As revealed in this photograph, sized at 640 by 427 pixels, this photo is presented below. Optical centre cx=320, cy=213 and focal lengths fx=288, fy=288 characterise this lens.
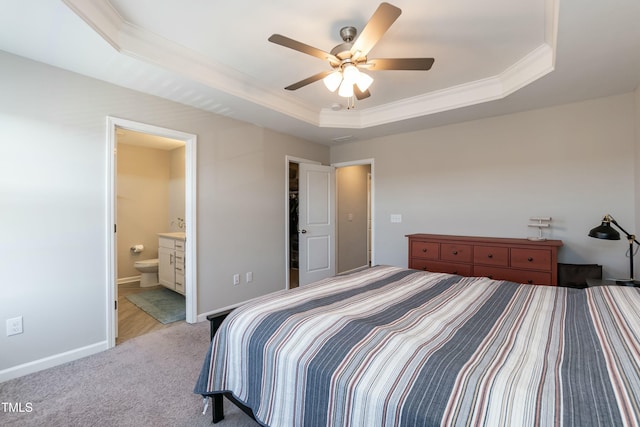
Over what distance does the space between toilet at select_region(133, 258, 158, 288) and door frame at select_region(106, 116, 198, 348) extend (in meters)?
1.80

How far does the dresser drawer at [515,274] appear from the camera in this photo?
2820 millimetres

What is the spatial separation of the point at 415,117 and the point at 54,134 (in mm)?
3540

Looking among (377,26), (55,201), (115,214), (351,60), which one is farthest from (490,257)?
(55,201)

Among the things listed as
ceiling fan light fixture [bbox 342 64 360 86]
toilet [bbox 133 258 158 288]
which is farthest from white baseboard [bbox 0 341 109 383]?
ceiling fan light fixture [bbox 342 64 360 86]

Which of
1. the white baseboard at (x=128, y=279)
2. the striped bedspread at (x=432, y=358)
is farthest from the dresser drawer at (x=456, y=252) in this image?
the white baseboard at (x=128, y=279)

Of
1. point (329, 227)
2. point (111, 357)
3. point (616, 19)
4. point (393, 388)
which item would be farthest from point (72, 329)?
point (616, 19)

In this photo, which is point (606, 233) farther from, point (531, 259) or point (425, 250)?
point (425, 250)

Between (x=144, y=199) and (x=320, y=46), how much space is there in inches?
170

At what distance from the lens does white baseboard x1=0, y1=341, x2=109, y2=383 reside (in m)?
2.09

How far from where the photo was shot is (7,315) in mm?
2094

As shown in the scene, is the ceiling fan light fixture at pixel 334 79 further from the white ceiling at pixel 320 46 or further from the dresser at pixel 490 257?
the dresser at pixel 490 257

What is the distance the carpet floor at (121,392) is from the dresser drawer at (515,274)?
2.67 m

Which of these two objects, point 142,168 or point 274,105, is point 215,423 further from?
point 142,168

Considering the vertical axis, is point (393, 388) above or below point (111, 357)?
above
